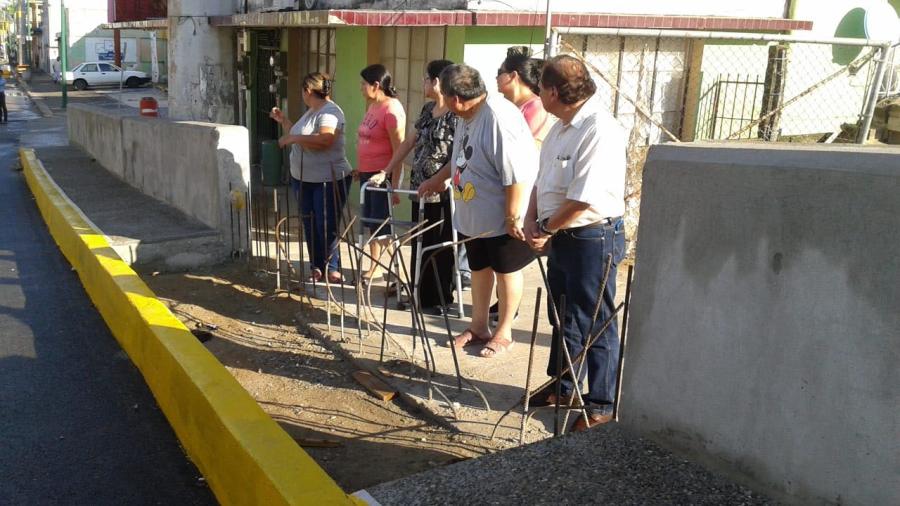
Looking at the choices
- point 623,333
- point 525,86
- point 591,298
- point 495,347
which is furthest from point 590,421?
point 525,86

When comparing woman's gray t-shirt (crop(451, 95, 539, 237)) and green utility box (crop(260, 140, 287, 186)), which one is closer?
woman's gray t-shirt (crop(451, 95, 539, 237))

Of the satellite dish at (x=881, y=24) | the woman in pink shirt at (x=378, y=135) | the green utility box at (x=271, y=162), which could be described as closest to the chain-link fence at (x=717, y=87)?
the satellite dish at (x=881, y=24)

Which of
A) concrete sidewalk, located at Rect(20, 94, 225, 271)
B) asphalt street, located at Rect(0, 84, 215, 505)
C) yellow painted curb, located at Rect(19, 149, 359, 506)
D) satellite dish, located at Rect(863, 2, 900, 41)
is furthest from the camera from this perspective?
satellite dish, located at Rect(863, 2, 900, 41)

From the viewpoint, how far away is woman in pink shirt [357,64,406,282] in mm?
6441

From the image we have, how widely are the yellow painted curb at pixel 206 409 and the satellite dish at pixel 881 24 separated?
8.93 m

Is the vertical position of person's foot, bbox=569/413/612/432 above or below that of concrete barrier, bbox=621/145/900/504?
below

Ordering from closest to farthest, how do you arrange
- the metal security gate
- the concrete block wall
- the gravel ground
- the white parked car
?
the gravel ground < the concrete block wall < the metal security gate < the white parked car

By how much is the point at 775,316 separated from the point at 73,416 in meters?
3.69

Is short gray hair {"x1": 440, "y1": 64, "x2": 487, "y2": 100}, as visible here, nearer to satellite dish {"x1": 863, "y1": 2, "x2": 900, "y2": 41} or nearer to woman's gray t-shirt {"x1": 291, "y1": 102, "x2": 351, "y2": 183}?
woman's gray t-shirt {"x1": 291, "y1": 102, "x2": 351, "y2": 183}

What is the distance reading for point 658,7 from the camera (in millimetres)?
9367

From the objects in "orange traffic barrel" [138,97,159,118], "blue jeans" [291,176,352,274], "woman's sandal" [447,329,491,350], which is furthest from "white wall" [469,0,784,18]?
"orange traffic barrel" [138,97,159,118]

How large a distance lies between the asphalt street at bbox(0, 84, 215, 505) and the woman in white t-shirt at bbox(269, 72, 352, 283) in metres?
1.71

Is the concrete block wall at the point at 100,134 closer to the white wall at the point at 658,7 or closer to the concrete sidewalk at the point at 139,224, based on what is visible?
the concrete sidewalk at the point at 139,224

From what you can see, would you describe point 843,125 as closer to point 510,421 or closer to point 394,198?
point 394,198
